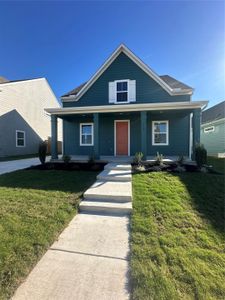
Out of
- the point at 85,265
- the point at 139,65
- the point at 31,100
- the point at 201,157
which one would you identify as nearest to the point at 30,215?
the point at 85,265

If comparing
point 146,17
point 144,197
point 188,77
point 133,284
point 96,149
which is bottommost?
point 133,284

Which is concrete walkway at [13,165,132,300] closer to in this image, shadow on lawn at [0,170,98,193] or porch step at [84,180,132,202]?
porch step at [84,180,132,202]

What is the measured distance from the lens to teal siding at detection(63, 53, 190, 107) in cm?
1067

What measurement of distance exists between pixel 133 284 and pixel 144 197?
2.48 meters

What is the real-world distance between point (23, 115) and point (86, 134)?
841 centimetres

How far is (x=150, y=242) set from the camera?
9.18 feet

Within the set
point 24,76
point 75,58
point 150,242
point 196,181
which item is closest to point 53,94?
point 24,76

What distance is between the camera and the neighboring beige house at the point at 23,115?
14277 millimetres

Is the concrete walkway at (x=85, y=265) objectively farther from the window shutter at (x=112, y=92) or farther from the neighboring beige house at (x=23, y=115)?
the neighboring beige house at (x=23, y=115)

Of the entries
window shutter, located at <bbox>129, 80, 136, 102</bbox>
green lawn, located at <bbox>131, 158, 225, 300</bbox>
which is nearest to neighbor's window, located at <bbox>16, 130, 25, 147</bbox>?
window shutter, located at <bbox>129, 80, 136, 102</bbox>

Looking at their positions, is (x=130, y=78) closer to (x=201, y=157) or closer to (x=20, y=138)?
(x=201, y=157)

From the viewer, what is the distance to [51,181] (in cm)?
595

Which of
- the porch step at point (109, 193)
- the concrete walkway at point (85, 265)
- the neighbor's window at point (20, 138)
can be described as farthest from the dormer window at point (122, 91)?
the neighbor's window at point (20, 138)

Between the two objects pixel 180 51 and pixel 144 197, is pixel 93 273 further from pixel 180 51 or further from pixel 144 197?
pixel 180 51
